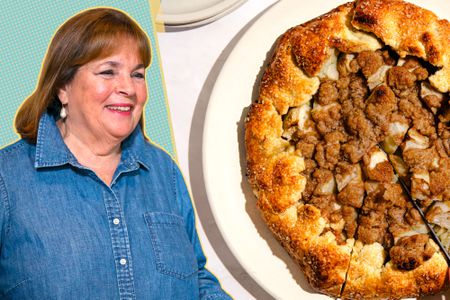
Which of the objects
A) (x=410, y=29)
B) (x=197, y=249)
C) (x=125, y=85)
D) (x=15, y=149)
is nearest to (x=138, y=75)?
(x=125, y=85)

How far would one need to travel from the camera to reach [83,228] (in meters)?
1.13

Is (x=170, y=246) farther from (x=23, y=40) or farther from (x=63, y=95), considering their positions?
(x=23, y=40)

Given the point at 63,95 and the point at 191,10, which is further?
the point at 191,10

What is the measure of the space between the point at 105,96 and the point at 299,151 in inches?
14.9

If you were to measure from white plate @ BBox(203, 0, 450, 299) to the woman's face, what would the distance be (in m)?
0.20

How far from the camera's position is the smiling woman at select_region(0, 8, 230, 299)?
109cm

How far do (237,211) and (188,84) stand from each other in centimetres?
32

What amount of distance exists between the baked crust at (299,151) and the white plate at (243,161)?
0.28 feet

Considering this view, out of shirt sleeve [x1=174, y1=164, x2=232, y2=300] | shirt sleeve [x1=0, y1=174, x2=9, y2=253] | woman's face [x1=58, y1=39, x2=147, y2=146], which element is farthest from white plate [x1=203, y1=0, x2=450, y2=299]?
shirt sleeve [x1=0, y1=174, x2=9, y2=253]

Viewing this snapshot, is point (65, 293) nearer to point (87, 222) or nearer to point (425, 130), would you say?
point (87, 222)

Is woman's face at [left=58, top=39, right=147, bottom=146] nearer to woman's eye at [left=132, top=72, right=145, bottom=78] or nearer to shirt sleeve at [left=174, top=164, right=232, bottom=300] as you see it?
woman's eye at [left=132, top=72, right=145, bottom=78]

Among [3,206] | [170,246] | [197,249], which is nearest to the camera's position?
[3,206]

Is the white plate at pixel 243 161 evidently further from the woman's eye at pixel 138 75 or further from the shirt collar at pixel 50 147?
the shirt collar at pixel 50 147

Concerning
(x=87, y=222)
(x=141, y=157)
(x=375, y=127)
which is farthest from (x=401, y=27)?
(x=87, y=222)
